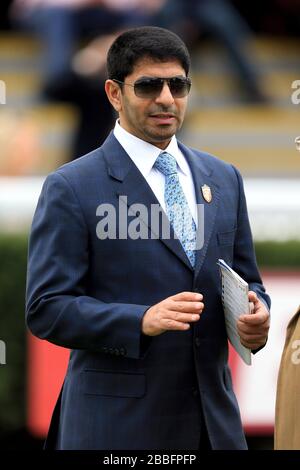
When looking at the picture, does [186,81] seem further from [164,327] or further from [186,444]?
[186,444]

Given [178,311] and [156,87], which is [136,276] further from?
[156,87]

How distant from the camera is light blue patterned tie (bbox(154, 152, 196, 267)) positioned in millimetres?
3500

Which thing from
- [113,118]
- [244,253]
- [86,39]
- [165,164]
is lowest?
[244,253]

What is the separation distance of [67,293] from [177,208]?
40cm

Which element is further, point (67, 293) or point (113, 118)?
point (113, 118)

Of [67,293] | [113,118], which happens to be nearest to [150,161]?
[67,293]

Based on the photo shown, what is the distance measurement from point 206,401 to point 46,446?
560 mm

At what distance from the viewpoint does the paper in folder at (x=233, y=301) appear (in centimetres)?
330

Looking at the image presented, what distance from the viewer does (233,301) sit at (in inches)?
134

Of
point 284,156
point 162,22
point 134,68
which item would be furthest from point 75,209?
point 284,156

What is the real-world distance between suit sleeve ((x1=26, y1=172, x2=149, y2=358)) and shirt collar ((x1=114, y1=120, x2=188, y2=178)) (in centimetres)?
24

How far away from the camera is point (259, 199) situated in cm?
670

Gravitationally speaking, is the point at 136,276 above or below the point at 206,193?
below

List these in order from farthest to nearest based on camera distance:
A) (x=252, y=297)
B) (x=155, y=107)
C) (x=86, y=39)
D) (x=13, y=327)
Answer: (x=86, y=39), (x=13, y=327), (x=155, y=107), (x=252, y=297)
